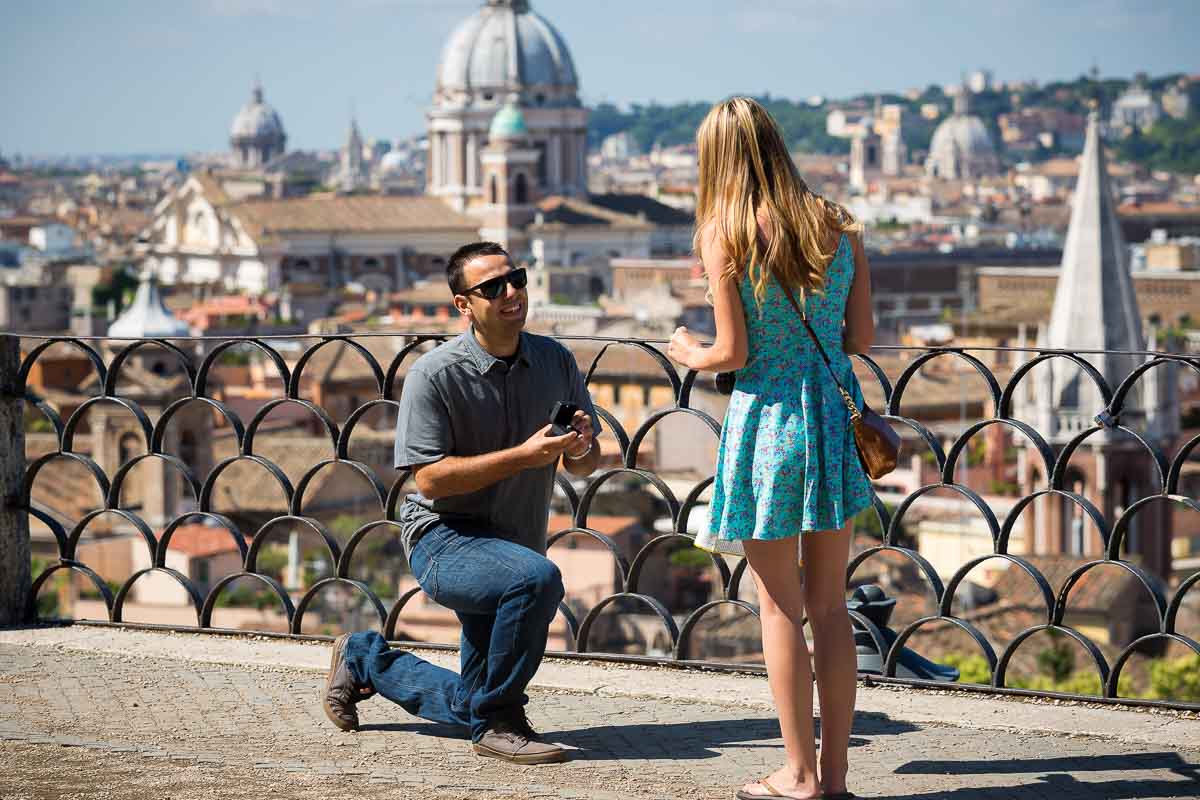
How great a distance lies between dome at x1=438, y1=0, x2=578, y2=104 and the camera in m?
73.8

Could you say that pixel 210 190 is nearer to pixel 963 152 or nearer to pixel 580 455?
pixel 580 455

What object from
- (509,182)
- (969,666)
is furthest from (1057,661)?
(509,182)

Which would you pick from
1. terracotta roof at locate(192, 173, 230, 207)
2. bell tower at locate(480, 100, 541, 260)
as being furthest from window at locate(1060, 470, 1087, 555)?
→ terracotta roof at locate(192, 173, 230, 207)

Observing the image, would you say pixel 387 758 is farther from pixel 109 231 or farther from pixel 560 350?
pixel 109 231

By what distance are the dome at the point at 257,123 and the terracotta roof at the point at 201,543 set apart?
121945 mm

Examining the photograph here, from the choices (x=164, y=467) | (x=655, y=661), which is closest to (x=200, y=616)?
(x=655, y=661)

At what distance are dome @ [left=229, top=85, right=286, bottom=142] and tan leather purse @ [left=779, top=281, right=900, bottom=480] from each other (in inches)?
5710

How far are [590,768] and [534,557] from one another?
11.7 inches

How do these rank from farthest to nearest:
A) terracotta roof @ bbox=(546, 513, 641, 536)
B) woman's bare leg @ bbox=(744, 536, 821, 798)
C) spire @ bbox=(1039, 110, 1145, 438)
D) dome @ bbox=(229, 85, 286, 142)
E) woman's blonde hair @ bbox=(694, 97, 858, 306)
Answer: dome @ bbox=(229, 85, 286, 142) < spire @ bbox=(1039, 110, 1145, 438) < terracotta roof @ bbox=(546, 513, 641, 536) < woman's bare leg @ bbox=(744, 536, 821, 798) < woman's blonde hair @ bbox=(694, 97, 858, 306)

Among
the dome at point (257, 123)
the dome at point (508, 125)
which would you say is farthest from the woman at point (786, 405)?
the dome at point (257, 123)

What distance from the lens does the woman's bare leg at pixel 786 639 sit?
284cm

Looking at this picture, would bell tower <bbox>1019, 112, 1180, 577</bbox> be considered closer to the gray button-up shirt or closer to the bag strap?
the gray button-up shirt

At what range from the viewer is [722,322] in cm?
278

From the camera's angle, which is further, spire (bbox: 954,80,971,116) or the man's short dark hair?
spire (bbox: 954,80,971,116)
